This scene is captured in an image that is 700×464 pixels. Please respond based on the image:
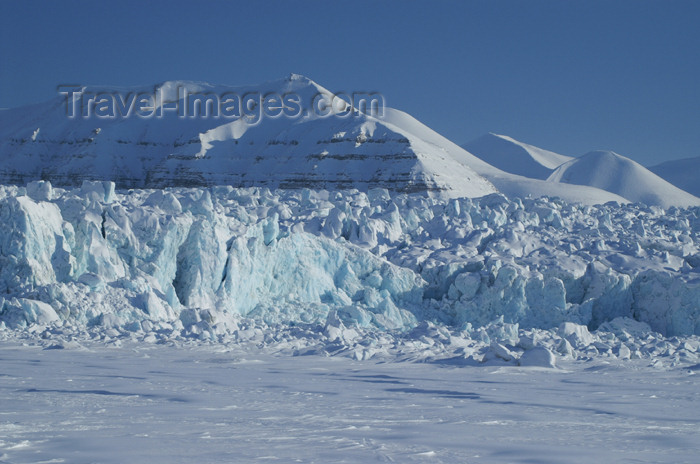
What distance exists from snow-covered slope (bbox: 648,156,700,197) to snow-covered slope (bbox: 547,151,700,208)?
11.7 m

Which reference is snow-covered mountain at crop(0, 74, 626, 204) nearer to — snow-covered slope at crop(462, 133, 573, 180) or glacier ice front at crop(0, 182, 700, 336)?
glacier ice front at crop(0, 182, 700, 336)

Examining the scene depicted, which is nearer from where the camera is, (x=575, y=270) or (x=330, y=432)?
(x=330, y=432)

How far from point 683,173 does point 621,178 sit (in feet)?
74.1

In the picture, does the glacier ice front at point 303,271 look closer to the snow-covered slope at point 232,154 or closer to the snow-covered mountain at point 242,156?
the snow-covered mountain at point 242,156

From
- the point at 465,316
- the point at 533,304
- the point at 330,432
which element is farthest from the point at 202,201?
the point at 330,432

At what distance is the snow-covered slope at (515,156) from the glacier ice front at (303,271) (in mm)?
76565

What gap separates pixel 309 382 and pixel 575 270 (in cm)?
840

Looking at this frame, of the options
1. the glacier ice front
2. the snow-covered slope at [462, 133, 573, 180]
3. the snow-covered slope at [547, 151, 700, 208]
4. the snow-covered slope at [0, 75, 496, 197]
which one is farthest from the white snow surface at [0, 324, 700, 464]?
the snow-covered slope at [462, 133, 573, 180]

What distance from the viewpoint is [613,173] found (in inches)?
3159

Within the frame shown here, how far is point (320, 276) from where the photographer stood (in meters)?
13.2

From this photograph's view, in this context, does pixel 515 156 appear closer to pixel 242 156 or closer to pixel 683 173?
pixel 683 173

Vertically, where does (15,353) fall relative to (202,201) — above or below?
below

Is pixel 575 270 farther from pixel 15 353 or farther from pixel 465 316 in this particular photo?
pixel 15 353

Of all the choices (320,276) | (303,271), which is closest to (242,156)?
(320,276)
